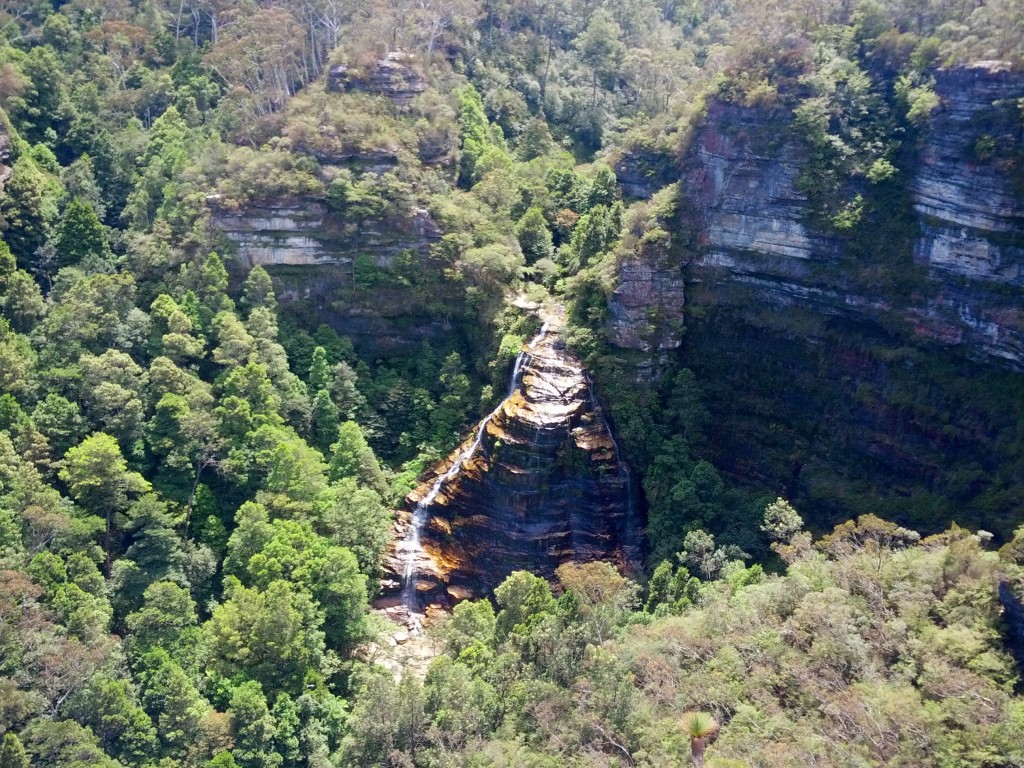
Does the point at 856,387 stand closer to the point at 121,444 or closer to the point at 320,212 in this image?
the point at 320,212

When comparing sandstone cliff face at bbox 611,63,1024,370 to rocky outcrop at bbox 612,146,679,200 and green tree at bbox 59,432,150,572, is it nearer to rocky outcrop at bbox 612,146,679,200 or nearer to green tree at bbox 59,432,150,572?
rocky outcrop at bbox 612,146,679,200

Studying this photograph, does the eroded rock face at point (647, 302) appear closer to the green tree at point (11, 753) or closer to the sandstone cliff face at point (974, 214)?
the sandstone cliff face at point (974, 214)

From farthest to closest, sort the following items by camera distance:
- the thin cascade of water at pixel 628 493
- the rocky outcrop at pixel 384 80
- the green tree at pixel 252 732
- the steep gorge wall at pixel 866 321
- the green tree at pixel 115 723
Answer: the rocky outcrop at pixel 384 80 → the thin cascade of water at pixel 628 493 → the steep gorge wall at pixel 866 321 → the green tree at pixel 252 732 → the green tree at pixel 115 723

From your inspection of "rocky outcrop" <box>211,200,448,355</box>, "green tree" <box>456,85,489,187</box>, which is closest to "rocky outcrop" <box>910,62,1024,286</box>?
"rocky outcrop" <box>211,200,448,355</box>

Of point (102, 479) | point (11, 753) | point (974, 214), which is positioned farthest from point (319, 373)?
point (974, 214)

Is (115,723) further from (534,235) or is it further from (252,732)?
(534,235)

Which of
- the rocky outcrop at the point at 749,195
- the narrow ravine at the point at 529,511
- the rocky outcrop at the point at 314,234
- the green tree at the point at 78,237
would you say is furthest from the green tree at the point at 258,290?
the rocky outcrop at the point at 749,195
